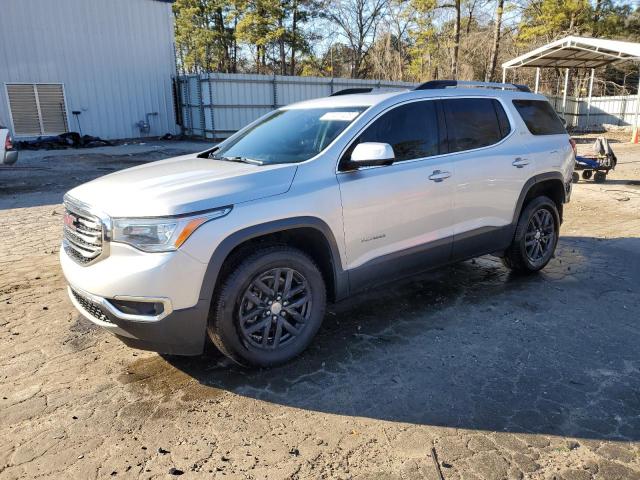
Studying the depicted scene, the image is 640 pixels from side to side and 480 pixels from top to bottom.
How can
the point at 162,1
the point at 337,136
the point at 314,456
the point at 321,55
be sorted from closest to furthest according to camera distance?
the point at 314,456 < the point at 337,136 < the point at 162,1 < the point at 321,55

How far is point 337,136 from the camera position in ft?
12.2

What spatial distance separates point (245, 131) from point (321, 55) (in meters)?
38.0

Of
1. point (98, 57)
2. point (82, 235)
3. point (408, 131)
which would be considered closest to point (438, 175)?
point (408, 131)

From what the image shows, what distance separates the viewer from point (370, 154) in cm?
349

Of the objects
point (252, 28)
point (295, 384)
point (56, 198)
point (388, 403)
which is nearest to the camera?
point (388, 403)

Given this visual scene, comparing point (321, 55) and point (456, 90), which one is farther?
point (321, 55)

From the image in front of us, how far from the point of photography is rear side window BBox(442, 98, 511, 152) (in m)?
4.39

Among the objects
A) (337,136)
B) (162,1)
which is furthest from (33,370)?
(162,1)

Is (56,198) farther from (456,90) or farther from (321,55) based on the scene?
(321,55)

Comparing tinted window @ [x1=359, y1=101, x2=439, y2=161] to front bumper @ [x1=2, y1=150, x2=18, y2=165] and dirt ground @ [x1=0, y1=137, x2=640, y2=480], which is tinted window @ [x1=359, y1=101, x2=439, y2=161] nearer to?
dirt ground @ [x1=0, y1=137, x2=640, y2=480]

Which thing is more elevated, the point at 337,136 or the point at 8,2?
the point at 8,2

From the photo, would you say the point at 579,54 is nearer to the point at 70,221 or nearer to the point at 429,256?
the point at 429,256

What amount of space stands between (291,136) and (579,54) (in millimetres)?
21583

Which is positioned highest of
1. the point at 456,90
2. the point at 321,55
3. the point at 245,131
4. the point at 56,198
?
the point at 321,55
